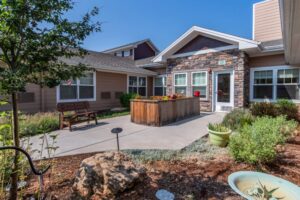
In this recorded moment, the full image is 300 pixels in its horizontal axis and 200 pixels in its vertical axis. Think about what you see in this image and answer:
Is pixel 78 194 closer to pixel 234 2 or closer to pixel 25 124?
pixel 25 124

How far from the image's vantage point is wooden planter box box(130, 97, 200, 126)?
6914mm

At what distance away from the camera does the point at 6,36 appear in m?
2.02

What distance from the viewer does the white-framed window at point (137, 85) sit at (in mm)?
13453

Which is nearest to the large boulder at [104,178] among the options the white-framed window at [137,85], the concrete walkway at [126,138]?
the concrete walkway at [126,138]

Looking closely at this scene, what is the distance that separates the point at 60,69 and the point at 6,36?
2.20ft

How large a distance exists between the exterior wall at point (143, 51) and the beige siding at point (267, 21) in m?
10.8

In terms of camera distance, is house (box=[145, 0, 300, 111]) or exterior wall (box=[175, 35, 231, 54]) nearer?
house (box=[145, 0, 300, 111])

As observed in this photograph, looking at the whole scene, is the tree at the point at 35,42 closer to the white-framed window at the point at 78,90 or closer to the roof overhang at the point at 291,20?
the roof overhang at the point at 291,20

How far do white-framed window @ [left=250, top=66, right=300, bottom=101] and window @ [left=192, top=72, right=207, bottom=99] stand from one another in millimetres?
2587

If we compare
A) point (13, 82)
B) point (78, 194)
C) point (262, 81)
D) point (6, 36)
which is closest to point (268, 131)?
point (78, 194)

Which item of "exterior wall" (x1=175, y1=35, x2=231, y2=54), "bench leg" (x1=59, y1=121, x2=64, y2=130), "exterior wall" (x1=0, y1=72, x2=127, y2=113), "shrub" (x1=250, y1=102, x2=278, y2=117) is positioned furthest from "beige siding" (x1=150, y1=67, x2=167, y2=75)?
"bench leg" (x1=59, y1=121, x2=64, y2=130)

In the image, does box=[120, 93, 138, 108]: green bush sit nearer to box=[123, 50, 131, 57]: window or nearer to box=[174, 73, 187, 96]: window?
box=[174, 73, 187, 96]: window

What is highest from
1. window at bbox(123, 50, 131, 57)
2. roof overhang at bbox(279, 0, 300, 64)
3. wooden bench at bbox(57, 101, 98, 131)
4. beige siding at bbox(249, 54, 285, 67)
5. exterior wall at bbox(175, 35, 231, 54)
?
window at bbox(123, 50, 131, 57)

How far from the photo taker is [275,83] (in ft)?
31.6
